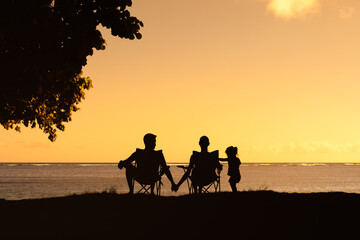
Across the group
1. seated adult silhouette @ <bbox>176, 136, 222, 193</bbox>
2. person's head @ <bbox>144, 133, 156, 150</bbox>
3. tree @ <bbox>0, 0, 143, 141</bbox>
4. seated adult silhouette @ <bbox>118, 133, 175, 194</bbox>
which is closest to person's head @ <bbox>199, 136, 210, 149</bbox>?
seated adult silhouette @ <bbox>176, 136, 222, 193</bbox>

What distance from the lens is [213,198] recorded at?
1091 centimetres

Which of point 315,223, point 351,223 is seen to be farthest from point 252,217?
point 351,223

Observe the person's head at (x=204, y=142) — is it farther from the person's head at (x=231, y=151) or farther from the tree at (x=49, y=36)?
the tree at (x=49, y=36)

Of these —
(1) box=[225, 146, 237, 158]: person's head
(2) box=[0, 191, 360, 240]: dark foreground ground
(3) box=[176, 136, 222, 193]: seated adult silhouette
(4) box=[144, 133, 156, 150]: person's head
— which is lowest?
(2) box=[0, 191, 360, 240]: dark foreground ground

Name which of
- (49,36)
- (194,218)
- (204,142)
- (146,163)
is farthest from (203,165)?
(49,36)

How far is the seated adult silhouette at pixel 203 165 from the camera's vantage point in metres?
12.1

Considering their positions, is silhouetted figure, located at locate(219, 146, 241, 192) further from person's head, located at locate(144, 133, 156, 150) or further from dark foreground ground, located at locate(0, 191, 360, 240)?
person's head, located at locate(144, 133, 156, 150)

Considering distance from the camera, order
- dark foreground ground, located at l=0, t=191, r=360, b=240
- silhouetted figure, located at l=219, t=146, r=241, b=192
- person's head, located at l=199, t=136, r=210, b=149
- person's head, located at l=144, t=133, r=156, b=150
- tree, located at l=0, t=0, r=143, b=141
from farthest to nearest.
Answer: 1. silhouetted figure, located at l=219, t=146, r=241, b=192
2. person's head, located at l=199, t=136, r=210, b=149
3. person's head, located at l=144, t=133, r=156, b=150
4. tree, located at l=0, t=0, r=143, b=141
5. dark foreground ground, located at l=0, t=191, r=360, b=240

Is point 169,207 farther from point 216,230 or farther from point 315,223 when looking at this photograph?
point 315,223

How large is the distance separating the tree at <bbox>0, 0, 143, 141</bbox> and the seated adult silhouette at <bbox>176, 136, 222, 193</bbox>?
3209mm

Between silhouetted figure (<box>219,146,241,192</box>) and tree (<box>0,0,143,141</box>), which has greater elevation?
tree (<box>0,0,143,141</box>)

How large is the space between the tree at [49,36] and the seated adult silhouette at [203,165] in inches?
126

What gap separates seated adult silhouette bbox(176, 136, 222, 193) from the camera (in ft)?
39.7

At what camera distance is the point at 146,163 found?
1166cm
